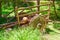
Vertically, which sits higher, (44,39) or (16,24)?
(16,24)

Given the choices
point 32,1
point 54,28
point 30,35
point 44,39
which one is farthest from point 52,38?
point 32,1

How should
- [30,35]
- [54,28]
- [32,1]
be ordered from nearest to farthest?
[30,35], [54,28], [32,1]

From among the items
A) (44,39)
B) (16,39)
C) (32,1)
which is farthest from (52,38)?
(32,1)

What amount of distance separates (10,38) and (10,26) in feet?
4.46

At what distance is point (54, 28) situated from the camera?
324 inches

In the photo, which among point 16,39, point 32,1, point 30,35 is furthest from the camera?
point 32,1

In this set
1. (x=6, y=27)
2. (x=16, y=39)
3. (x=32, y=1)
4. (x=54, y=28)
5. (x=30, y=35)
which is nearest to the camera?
(x=16, y=39)

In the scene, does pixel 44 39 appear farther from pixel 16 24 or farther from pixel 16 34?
pixel 16 34

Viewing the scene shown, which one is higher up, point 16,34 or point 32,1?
point 16,34

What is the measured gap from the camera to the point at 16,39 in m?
4.72

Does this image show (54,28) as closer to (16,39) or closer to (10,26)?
(10,26)

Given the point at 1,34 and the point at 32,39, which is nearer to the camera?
the point at 32,39

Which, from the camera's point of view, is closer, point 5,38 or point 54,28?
point 5,38

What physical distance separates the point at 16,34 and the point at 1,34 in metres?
0.61
